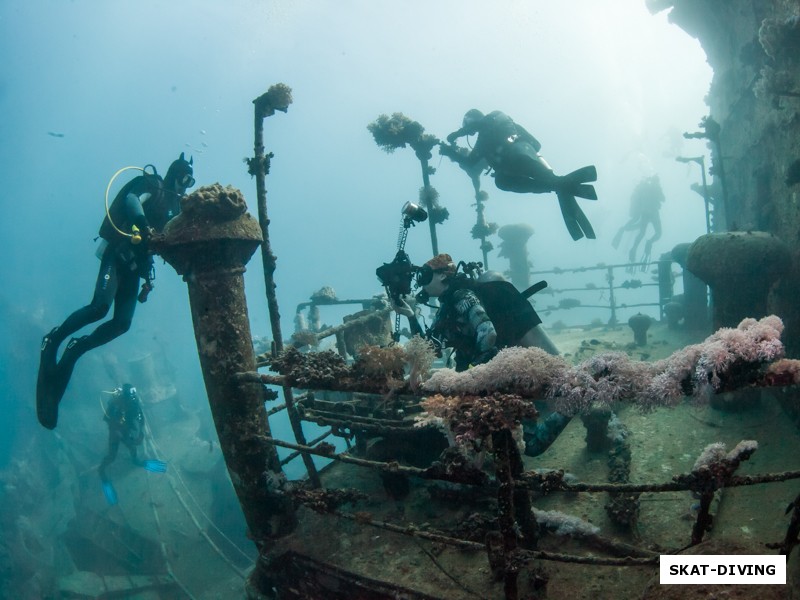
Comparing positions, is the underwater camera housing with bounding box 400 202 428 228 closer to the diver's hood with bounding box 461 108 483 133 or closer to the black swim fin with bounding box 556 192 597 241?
the black swim fin with bounding box 556 192 597 241

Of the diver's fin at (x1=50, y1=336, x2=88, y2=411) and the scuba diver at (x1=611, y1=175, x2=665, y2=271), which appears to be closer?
the diver's fin at (x1=50, y1=336, x2=88, y2=411)

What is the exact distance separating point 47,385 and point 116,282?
1.93 meters

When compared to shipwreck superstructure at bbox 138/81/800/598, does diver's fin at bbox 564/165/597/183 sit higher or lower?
higher

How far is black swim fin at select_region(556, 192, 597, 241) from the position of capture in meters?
8.74

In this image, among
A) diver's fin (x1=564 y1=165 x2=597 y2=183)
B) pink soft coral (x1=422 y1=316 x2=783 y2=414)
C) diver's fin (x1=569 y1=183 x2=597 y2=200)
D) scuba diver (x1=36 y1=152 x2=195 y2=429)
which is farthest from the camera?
diver's fin (x1=569 y1=183 x2=597 y2=200)

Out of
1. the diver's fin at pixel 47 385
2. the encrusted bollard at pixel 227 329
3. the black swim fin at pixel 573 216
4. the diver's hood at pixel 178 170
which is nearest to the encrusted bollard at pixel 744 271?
the black swim fin at pixel 573 216

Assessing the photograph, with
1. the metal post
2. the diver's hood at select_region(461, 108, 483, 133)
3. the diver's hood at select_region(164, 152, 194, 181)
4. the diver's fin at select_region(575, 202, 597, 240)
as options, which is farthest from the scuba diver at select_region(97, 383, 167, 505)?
the diver's fin at select_region(575, 202, 597, 240)

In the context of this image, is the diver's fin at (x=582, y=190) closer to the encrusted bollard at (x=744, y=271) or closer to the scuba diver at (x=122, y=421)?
the encrusted bollard at (x=744, y=271)

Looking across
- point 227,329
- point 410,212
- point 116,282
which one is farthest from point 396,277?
point 116,282

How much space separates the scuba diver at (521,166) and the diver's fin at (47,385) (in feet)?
29.9

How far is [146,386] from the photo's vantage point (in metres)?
41.7

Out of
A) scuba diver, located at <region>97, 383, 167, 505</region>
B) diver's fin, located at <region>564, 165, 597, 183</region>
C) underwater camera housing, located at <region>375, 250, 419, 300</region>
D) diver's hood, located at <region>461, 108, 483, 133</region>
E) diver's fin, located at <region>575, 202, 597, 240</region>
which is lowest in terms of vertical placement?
scuba diver, located at <region>97, 383, 167, 505</region>

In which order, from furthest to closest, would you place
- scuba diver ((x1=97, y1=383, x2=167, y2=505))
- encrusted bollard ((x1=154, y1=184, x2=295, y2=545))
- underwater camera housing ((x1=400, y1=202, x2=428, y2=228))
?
scuba diver ((x1=97, y1=383, x2=167, y2=505)) → underwater camera housing ((x1=400, y1=202, x2=428, y2=228)) → encrusted bollard ((x1=154, y1=184, x2=295, y2=545))

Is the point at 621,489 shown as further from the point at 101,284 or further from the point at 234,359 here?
the point at 101,284
